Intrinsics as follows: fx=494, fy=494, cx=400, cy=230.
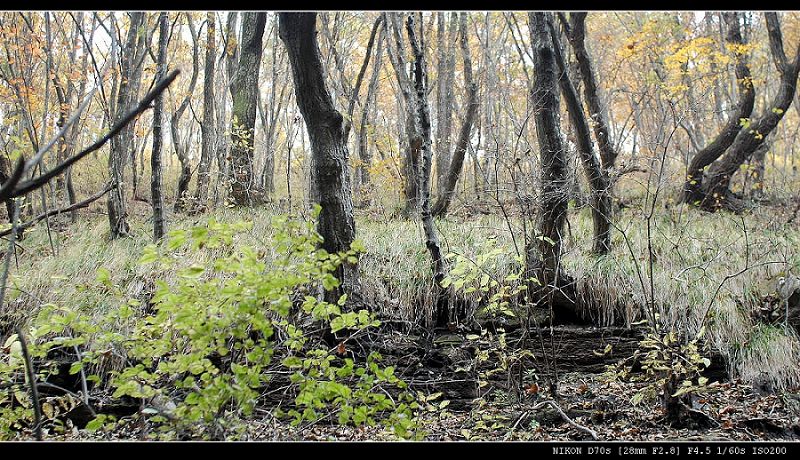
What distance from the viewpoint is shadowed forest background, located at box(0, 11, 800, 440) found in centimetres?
184

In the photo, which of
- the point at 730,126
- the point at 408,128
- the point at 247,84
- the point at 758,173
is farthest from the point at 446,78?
the point at 758,173

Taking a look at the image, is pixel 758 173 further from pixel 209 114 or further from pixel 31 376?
pixel 31 376

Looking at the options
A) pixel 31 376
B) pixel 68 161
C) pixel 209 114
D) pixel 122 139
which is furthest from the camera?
pixel 209 114

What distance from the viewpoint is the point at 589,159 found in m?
3.76

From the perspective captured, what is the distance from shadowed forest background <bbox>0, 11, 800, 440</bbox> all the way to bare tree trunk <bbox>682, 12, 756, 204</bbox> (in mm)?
26

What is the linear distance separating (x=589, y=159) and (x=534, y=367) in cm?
164

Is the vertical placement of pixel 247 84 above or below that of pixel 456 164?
above

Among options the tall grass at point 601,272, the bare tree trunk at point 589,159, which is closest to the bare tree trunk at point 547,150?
the tall grass at point 601,272

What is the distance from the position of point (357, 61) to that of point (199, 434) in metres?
6.80

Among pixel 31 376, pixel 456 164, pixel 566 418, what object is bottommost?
pixel 566 418

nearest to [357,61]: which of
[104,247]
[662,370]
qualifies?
[104,247]

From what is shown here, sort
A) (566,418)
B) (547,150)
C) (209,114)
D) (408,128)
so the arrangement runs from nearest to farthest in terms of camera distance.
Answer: (566,418) → (547,150) → (408,128) → (209,114)

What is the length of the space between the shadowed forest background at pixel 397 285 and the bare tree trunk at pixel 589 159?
0.02 m
